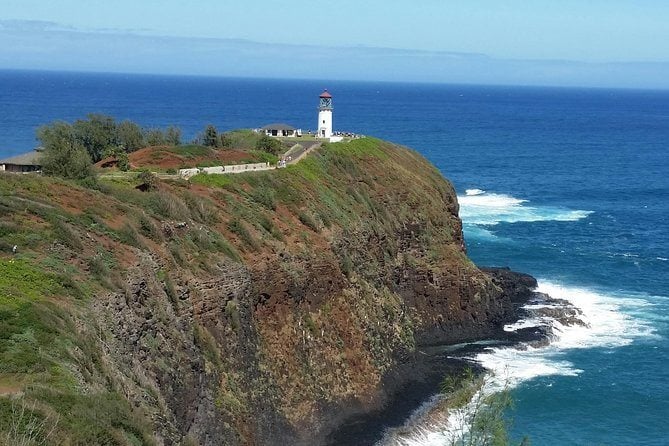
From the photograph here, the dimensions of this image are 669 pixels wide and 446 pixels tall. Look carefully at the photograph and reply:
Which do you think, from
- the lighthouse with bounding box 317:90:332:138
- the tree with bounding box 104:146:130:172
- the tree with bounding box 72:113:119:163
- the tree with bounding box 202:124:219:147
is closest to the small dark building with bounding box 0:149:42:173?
the tree with bounding box 104:146:130:172

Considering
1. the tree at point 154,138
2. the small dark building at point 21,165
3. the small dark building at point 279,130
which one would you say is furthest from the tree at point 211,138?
the small dark building at point 21,165

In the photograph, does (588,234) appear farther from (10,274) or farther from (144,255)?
(10,274)

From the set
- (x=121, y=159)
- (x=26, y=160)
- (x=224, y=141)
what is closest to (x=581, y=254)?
(x=224, y=141)

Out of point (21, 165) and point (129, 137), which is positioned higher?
point (129, 137)

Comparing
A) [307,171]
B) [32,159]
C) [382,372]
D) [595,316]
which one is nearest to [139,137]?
[32,159]

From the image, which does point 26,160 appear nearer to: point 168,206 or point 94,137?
point 94,137
